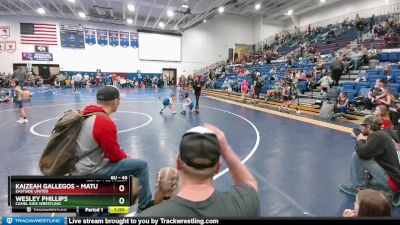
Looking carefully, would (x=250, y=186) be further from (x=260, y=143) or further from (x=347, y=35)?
(x=347, y=35)

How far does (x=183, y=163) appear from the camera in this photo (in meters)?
1.29

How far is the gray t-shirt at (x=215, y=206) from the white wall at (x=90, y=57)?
3449 cm

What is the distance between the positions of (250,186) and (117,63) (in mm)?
34596

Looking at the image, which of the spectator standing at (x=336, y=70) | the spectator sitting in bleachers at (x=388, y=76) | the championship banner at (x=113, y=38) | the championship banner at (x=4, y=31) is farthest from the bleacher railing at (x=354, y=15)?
the championship banner at (x=4, y=31)

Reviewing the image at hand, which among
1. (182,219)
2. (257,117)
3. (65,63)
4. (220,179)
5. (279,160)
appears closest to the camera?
(182,219)

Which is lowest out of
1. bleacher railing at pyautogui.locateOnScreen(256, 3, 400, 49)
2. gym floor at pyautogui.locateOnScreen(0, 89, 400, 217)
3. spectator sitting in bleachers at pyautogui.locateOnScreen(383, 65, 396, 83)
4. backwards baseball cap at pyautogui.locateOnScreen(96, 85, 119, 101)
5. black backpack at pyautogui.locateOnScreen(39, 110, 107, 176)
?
gym floor at pyautogui.locateOnScreen(0, 89, 400, 217)

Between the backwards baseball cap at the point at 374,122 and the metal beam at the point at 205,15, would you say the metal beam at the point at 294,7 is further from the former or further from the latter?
the backwards baseball cap at the point at 374,122

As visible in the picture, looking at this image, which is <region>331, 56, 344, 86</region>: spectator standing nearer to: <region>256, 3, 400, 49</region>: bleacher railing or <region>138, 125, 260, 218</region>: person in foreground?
<region>256, 3, 400, 49</region>: bleacher railing

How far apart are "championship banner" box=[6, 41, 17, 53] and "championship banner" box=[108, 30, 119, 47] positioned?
32.0 feet

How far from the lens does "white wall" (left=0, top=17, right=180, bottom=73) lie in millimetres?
29484

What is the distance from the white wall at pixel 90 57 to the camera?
2948 centimetres

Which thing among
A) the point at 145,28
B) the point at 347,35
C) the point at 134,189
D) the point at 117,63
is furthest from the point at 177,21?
the point at 134,189

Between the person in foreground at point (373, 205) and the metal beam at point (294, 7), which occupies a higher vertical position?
the metal beam at point (294, 7)

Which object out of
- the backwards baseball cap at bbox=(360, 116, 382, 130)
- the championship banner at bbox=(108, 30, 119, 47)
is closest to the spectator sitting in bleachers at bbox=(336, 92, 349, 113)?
the backwards baseball cap at bbox=(360, 116, 382, 130)
